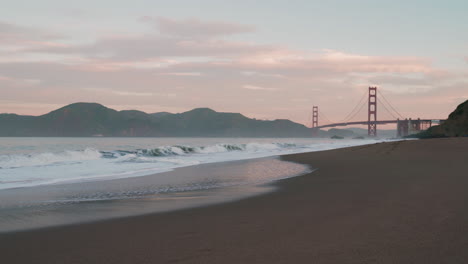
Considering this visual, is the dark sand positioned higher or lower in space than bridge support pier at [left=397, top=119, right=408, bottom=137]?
lower

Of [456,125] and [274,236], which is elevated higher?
[456,125]

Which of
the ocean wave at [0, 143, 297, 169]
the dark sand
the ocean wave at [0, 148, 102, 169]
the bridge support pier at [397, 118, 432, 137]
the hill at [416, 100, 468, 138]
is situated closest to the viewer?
the dark sand

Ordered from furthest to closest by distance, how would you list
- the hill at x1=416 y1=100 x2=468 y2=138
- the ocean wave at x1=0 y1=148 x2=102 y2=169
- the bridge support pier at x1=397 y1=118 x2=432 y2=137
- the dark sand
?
1. the bridge support pier at x1=397 y1=118 x2=432 y2=137
2. the hill at x1=416 y1=100 x2=468 y2=138
3. the ocean wave at x1=0 y1=148 x2=102 y2=169
4. the dark sand

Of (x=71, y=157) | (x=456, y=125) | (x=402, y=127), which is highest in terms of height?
(x=402, y=127)

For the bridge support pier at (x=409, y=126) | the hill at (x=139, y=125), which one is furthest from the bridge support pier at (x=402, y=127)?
the hill at (x=139, y=125)

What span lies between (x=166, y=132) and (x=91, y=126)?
2970cm

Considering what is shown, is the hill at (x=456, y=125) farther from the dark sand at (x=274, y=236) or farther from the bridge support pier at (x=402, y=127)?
the dark sand at (x=274, y=236)

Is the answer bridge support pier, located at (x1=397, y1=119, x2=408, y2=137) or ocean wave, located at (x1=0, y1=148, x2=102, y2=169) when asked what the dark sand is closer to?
ocean wave, located at (x1=0, y1=148, x2=102, y2=169)

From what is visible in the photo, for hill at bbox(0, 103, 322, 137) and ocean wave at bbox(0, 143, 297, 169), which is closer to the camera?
ocean wave at bbox(0, 143, 297, 169)

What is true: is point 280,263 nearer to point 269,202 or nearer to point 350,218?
point 350,218

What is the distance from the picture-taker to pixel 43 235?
12.7 ft

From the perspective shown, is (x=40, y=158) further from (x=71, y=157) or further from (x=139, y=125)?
(x=139, y=125)

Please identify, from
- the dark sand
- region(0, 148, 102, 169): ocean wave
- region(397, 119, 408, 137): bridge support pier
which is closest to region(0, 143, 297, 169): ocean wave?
region(0, 148, 102, 169): ocean wave

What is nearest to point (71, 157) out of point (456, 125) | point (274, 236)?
point (274, 236)
